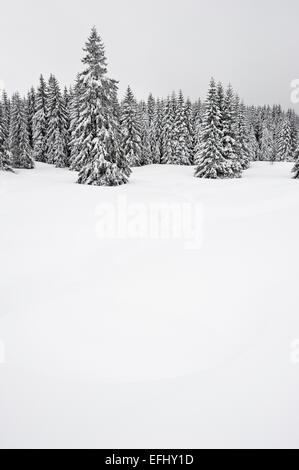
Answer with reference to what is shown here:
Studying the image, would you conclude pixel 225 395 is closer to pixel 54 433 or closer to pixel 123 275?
pixel 54 433

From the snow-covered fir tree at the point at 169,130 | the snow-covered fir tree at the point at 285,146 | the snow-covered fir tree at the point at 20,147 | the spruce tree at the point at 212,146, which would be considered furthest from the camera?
the snow-covered fir tree at the point at 285,146

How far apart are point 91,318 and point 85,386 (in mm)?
1338

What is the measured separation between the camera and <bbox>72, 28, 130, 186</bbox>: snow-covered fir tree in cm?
2433

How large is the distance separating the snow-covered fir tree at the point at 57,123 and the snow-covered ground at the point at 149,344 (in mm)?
38896

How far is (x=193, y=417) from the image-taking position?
11.3 ft

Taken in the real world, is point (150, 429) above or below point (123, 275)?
below

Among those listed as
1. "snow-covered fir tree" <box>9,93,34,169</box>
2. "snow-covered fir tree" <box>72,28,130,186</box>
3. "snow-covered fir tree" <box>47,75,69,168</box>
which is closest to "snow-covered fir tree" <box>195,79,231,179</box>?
"snow-covered fir tree" <box>72,28,130,186</box>

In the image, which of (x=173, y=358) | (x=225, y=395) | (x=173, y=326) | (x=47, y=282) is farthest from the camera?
(x=47, y=282)

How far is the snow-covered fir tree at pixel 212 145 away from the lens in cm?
3281

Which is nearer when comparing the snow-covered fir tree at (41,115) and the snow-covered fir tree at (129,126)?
the snow-covered fir tree at (129,126)

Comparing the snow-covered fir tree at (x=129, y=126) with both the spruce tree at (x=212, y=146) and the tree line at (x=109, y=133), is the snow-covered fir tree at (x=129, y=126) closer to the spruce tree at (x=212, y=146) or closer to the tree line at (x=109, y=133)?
the tree line at (x=109, y=133)

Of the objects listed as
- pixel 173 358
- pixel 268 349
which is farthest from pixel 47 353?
pixel 268 349

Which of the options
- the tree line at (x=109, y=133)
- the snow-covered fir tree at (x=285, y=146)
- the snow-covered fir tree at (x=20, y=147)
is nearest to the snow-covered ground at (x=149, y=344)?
the tree line at (x=109, y=133)
